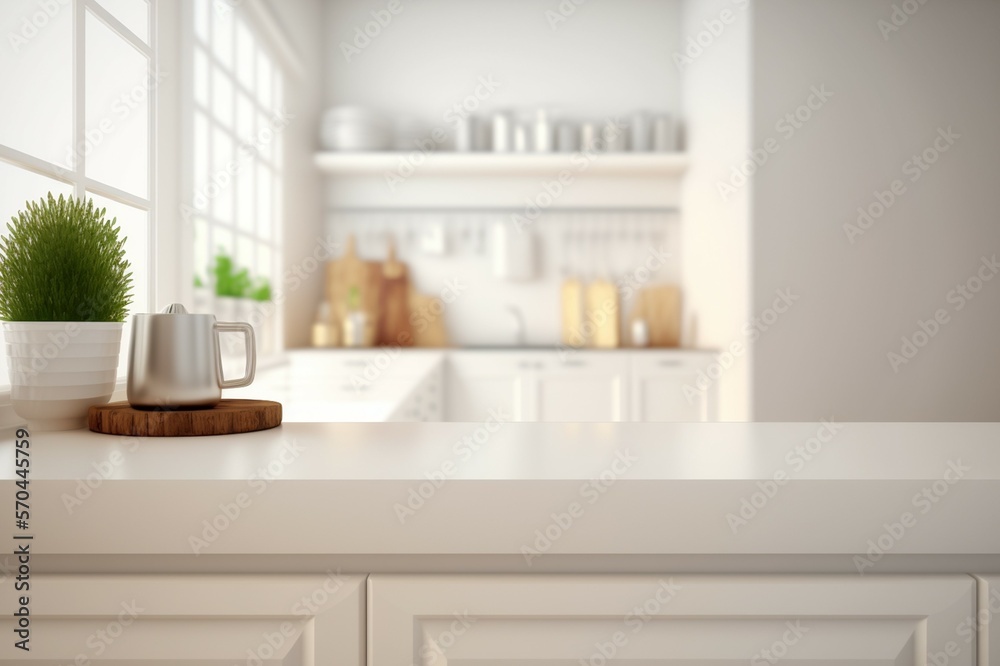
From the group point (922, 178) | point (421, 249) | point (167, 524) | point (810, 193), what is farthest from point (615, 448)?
point (421, 249)

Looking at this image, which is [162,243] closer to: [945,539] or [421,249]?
[945,539]

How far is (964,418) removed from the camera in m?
2.78

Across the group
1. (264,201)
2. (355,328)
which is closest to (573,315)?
(355,328)

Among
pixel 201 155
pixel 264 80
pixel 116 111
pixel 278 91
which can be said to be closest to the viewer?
pixel 116 111

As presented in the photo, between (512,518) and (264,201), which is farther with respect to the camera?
(264,201)

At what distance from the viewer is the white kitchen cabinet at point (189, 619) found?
0.52 metres

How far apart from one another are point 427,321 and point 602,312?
993mm

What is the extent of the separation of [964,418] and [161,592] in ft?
10.5

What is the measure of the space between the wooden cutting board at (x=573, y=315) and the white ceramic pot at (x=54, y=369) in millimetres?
3005

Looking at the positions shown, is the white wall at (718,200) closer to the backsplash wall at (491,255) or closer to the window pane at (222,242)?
the backsplash wall at (491,255)

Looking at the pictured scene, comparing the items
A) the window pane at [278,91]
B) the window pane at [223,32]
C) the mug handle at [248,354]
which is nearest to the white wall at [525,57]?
the window pane at [278,91]

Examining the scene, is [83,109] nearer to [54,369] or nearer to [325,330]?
[54,369]

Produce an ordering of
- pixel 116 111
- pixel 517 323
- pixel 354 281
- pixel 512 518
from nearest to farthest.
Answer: pixel 512 518, pixel 116 111, pixel 354 281, pixel 517 323

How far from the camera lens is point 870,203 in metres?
2.73
